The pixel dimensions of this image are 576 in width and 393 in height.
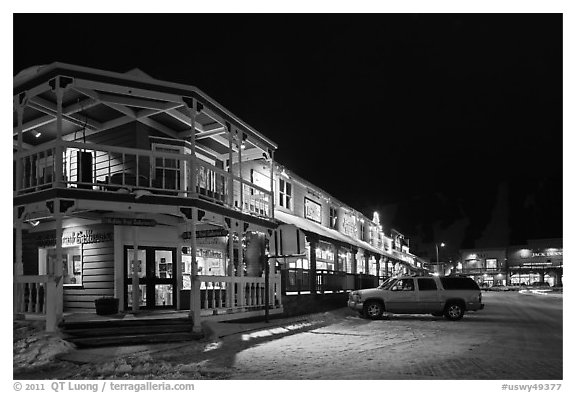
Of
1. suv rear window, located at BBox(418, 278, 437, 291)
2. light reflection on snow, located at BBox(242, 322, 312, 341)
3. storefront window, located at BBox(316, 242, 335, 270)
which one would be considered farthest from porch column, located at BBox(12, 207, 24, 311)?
storefront window, located at BBox(316, 242, 335, 270)

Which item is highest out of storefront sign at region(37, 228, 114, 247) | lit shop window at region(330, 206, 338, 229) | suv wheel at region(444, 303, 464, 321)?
lit shop window at region(330, 206, 338, 229)

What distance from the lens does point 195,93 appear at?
610 inches

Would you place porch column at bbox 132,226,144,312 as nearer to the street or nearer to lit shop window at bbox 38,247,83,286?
lit shop window at bbox 38,247,83,286

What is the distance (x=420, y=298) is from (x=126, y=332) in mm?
11685

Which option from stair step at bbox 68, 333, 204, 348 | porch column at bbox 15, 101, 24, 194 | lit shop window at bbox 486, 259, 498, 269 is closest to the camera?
stair step at bbox 68, 333, 204, 348

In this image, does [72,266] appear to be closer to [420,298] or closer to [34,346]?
[34,346]

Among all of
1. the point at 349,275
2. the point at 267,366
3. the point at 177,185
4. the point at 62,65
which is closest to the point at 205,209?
the point at 177,185

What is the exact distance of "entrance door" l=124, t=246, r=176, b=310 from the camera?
55.7 feet

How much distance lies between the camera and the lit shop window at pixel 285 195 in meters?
27.0

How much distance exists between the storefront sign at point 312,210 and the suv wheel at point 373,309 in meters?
9.89

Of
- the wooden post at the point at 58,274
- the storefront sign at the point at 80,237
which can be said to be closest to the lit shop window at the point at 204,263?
the storefront sign at the point at 80,237

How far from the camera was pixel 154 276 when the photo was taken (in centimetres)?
1752

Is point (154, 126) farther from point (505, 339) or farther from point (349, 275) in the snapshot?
point (349, 275)

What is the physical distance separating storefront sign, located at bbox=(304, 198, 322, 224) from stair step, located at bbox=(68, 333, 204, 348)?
17.4 metres
